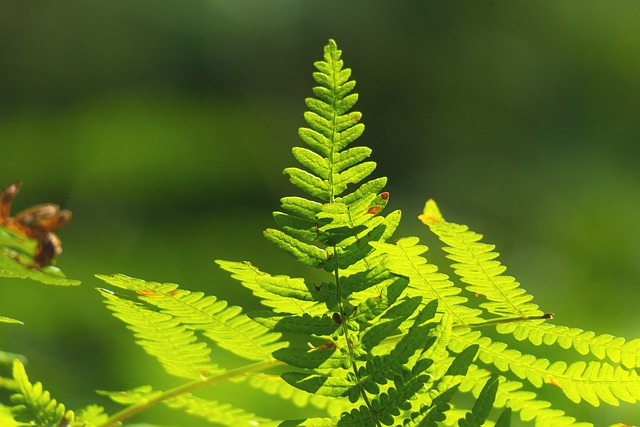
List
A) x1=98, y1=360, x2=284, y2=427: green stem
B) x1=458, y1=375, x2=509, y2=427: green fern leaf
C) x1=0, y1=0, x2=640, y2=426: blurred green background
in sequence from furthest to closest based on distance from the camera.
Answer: x1=0, y1=0, x2=640, y2=426: blurred green background, x1=98, y1=360, x2=284, y2=427: green stem, x1=458, y1=375, x2=509, y2=427: green fern leaf

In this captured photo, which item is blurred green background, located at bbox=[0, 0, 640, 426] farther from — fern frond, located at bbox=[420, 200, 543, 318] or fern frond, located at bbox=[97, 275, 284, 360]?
fern frond, located at bbox=[420, 200, 543, 318]

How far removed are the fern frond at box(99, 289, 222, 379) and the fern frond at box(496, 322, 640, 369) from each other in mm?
243

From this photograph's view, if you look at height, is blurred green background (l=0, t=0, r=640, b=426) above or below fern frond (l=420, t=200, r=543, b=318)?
above

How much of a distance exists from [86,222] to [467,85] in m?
3.35

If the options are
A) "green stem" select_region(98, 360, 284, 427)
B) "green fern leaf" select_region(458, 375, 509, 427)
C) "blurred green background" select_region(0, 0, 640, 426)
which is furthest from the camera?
"blurred green background" select_region(0, 0, 640, 426)

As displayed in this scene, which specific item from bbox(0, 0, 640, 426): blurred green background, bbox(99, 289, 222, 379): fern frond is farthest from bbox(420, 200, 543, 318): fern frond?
bbox(0, 0, 640, 426): blurred green background

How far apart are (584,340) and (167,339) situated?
31cm

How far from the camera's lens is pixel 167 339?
2.10ft

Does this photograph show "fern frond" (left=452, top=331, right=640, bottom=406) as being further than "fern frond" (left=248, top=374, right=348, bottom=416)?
No

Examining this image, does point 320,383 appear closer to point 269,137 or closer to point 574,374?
point 574,374

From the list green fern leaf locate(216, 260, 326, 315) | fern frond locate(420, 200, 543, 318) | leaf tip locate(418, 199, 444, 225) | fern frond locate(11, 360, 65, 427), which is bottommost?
fern frond locate(11, 360, 65, 427)

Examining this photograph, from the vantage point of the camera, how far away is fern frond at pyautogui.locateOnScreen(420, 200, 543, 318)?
0.54m

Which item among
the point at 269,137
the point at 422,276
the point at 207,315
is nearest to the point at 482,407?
the point at 422,276

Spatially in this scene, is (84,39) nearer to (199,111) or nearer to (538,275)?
(199,111)
